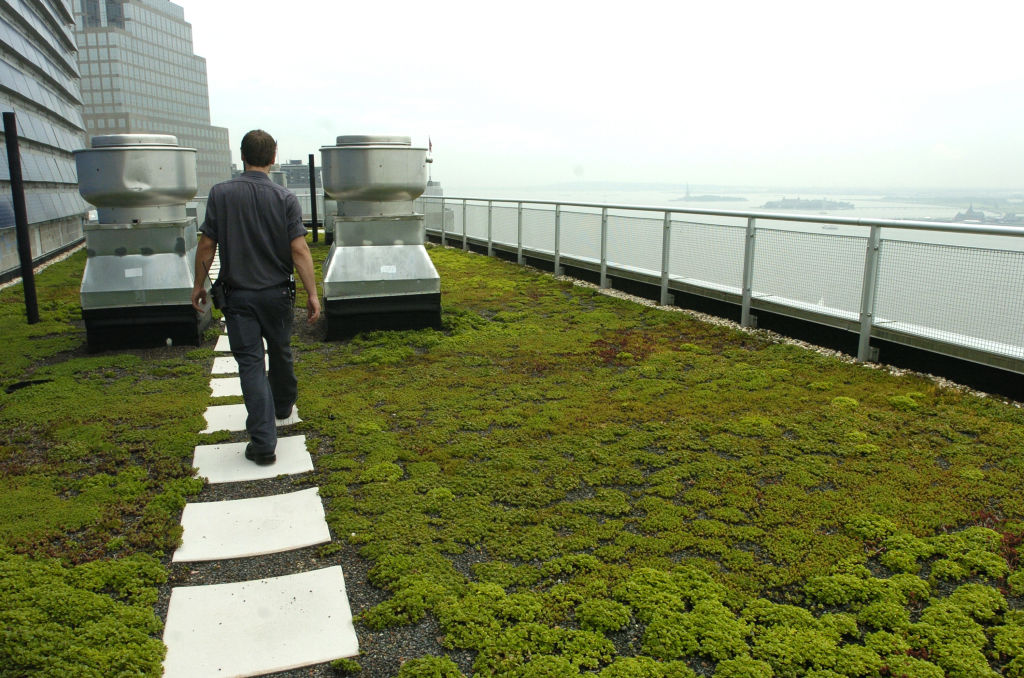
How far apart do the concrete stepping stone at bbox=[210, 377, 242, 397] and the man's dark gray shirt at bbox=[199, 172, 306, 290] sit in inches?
65.1

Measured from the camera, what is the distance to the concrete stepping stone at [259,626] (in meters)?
2.56

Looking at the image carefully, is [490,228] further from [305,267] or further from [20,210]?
[305,267]

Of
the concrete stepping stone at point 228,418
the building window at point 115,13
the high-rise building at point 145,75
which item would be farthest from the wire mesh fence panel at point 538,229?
the building window at point 115,13

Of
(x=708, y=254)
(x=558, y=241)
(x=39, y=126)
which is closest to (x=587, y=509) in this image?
(x=708, y=254)

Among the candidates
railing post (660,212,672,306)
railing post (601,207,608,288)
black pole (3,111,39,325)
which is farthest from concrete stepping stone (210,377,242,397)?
railing post (601,207,608,288)

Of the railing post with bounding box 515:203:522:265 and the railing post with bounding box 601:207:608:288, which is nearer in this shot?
the railing post with bounding box 601:207:608:288

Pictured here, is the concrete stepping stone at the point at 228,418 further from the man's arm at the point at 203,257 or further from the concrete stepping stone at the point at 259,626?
the concrete stepping stone at the point at 259,626

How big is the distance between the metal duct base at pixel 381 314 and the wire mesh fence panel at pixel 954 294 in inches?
182

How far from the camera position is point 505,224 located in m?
15.5

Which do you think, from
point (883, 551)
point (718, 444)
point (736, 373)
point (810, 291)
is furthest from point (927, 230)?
point (883, 551)

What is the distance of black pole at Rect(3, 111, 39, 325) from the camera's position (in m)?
7.99

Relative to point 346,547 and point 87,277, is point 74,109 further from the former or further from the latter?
point 346,547

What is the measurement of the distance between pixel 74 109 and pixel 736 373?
32.6 meters

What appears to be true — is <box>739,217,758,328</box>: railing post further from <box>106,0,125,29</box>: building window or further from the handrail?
<box>106,0,125,29</box>: building window
